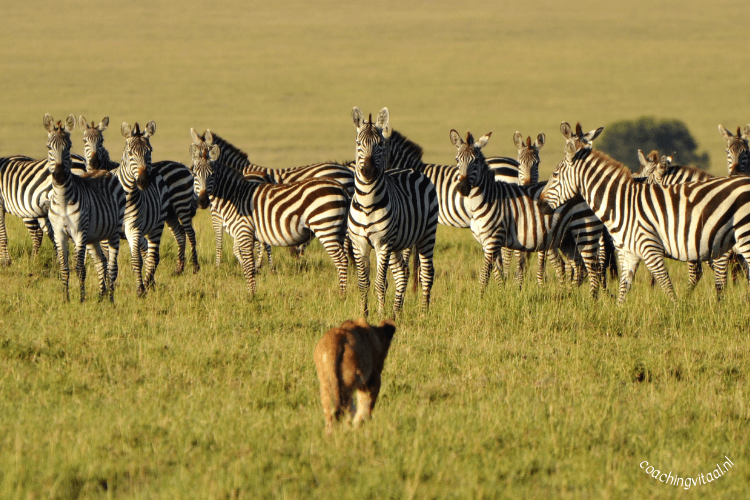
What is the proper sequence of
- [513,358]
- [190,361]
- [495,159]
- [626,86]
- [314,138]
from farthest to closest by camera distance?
[626,86], [314,138], [495,159], [513,358], [190,361]

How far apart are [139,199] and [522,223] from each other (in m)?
5.40

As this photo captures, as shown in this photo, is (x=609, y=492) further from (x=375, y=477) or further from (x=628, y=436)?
(x=375, y=477)

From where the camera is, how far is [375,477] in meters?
4.65

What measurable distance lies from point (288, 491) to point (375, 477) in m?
0.51

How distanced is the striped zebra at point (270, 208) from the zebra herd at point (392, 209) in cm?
2

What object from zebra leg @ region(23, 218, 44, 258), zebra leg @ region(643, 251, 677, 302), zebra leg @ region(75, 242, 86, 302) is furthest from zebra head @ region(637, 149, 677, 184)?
zebra leg @ region(23, 218, 44, 258)

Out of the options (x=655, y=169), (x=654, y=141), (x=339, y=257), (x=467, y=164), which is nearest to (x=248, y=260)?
(x=339, y=257)

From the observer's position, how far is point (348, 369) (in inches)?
196

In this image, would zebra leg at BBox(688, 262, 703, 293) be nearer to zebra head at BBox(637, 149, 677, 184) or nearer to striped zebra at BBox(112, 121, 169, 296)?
zebra head at BBox(637, 149, 677, 184)

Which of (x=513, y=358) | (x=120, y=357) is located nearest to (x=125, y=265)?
(x=120, y=357)

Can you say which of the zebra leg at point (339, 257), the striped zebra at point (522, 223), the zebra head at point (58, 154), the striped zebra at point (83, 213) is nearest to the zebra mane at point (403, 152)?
the striped zebra at point (522, 223)

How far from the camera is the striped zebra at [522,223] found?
1134 cm

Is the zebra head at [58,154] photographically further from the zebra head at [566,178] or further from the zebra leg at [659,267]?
the zebra leg at [659,267]

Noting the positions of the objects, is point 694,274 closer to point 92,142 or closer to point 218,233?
point 218,233
